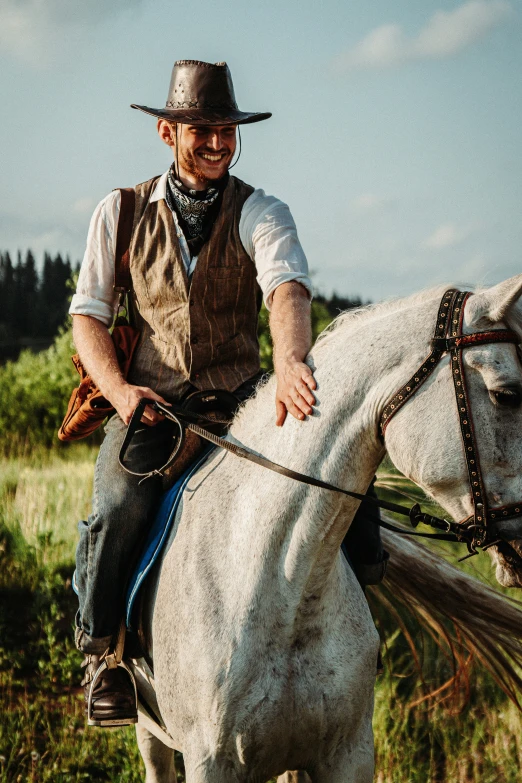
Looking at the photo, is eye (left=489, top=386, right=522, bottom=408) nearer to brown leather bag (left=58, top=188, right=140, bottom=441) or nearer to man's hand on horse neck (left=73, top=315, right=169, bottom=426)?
man's hand on horse neck (left=73, top=315, right=169, bottom=426)

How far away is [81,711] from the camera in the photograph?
20.4ft

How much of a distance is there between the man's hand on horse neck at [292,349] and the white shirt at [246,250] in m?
0.09

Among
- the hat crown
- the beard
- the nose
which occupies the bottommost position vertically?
the beard

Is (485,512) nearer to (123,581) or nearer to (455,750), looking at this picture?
(123,581)

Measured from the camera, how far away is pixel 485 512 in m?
2.56

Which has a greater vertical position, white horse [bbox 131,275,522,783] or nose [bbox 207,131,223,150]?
nose [bbox 207,131,223,150]

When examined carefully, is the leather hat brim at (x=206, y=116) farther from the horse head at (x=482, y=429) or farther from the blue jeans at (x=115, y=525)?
the horse head at (x=482, y=429)

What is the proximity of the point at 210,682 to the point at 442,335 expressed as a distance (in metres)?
1.44

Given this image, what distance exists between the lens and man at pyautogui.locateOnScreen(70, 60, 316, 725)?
352 cm

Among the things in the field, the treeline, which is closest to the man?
the field

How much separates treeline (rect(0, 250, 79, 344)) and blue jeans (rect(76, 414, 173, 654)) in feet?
66.9

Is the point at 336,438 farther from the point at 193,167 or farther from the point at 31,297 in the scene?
the point at 31,297

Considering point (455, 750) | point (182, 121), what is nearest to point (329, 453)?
point (182, 121)

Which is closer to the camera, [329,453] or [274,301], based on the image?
[329,453]
